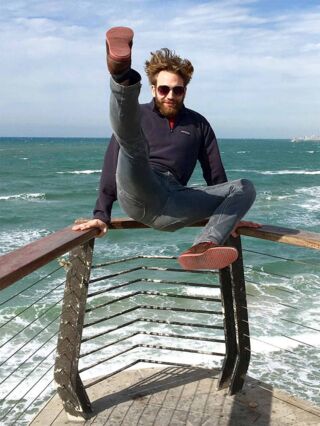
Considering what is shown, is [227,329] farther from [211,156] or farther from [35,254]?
[35,254]

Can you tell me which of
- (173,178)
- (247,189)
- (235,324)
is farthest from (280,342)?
(173,178)

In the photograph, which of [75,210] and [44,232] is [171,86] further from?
[75,210]

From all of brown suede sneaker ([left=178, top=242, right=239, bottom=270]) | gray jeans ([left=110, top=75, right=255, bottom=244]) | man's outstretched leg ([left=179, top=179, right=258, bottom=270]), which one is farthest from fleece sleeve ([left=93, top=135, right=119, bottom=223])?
brown suede sneaker ([left=178, top=242, right=239, bottom=270])

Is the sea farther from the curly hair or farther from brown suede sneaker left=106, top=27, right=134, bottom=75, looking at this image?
brown suede sneaker left=106, top=27, right=134, bottom=75

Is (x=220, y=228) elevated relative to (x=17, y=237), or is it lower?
elevated

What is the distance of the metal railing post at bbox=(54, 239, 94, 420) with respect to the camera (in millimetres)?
2875

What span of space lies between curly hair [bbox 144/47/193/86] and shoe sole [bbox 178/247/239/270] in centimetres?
93

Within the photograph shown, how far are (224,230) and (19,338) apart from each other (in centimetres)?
702

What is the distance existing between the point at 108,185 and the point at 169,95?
1.83ft

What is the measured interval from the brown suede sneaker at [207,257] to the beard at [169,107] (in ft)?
2.51

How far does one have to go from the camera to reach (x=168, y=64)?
2.70 m

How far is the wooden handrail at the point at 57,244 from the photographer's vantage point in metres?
1.68

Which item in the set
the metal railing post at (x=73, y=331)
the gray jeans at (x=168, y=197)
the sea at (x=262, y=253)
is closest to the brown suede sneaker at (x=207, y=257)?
the gray jeans at (x=168, y=197)

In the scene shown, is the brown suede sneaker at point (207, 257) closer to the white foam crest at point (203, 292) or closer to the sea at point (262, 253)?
the sea at point (262, 253)
